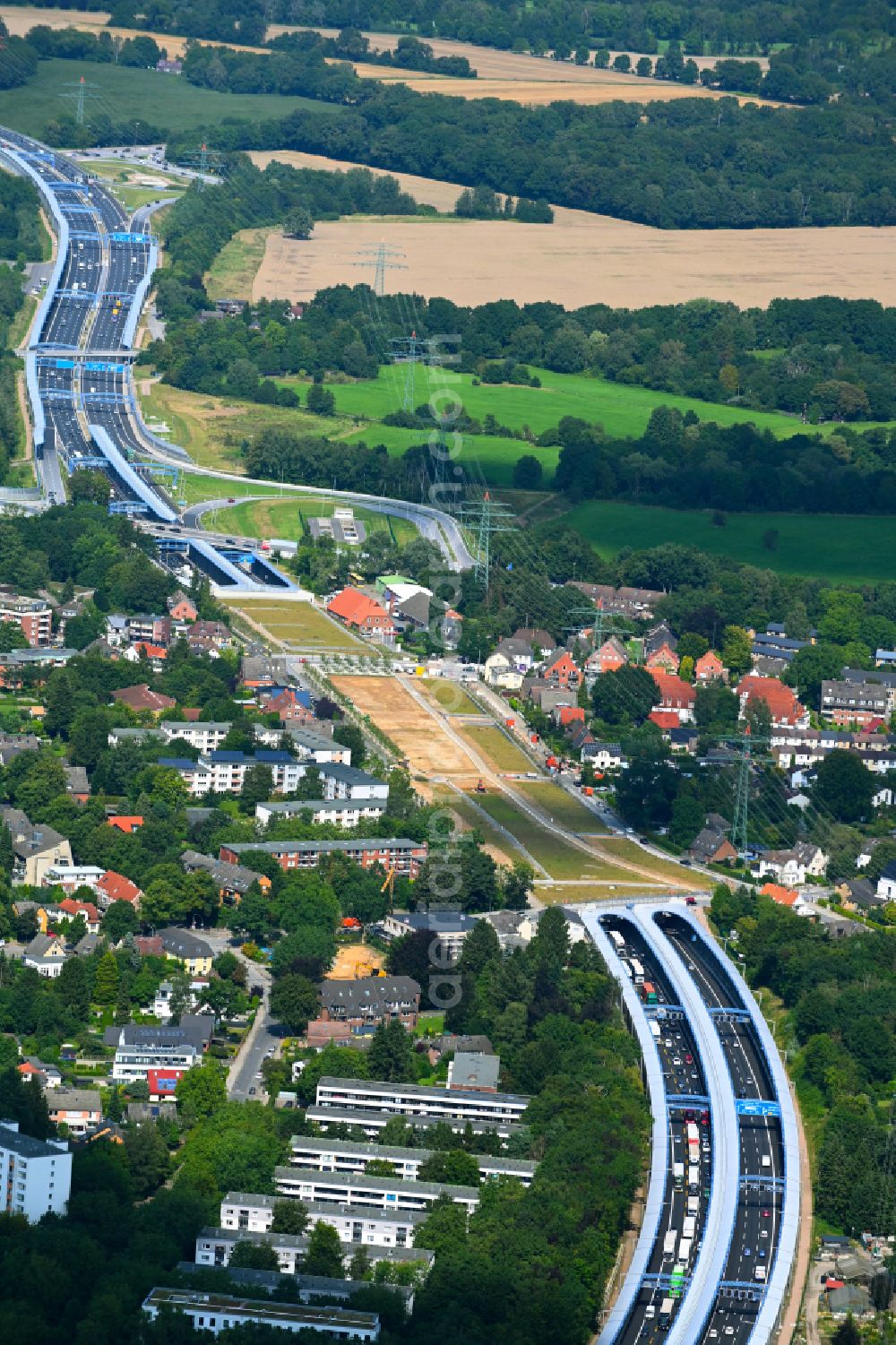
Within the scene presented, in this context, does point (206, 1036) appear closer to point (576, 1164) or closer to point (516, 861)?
point (576, 1164)

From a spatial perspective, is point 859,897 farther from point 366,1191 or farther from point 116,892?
point 366,1191

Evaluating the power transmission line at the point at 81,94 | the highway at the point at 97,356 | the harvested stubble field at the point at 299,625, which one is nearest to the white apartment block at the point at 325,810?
the harvested stubble field at the point at 299,625

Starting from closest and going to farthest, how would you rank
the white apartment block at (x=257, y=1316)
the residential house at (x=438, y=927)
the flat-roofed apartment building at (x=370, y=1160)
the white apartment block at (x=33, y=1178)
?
the white apartment block at (x=257, y=1316)
the white apartment block at (x=33, y=1178)
the flat-roofed apartment building at (x=370, y=1160)
the residential house at (x=438, y=927)

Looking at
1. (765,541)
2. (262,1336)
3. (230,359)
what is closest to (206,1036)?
(262,1336)

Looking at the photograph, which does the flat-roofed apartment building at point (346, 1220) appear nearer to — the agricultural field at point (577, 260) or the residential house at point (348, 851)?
the residential house at point (348, 851)

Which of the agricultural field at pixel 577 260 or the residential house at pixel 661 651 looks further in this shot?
the agricultural field at pixel 577 260

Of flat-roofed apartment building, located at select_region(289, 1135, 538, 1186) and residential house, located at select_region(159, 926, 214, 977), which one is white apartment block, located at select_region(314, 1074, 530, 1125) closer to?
flat-roofed apartment building, located at select_region(289, 1135, 538, 1186)
